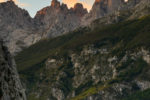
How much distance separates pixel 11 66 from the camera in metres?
27.3

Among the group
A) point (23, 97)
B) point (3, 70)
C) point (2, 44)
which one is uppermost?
point (2, 44)

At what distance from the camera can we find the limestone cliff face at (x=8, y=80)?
927 inches

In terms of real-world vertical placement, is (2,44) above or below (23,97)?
above

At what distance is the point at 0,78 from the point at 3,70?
153cm

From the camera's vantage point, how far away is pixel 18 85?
2686 centimetres

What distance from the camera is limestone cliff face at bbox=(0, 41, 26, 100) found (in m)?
23.5

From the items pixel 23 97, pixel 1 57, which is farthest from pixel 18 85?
pixel 1 57

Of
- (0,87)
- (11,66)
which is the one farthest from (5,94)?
(11,66)

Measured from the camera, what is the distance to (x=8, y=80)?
25.2 m

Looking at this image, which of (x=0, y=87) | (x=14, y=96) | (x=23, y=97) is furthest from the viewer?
(x=23, y=97)

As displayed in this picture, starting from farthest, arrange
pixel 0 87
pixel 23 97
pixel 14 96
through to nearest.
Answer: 1. pixel 23 97
2. pixel 14 96
3. pixel 0 87

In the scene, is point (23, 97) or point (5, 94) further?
point (23, 97)

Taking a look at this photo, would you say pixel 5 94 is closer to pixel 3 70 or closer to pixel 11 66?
pixel 3 70

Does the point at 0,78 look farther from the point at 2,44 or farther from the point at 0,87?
the point at 2,44
